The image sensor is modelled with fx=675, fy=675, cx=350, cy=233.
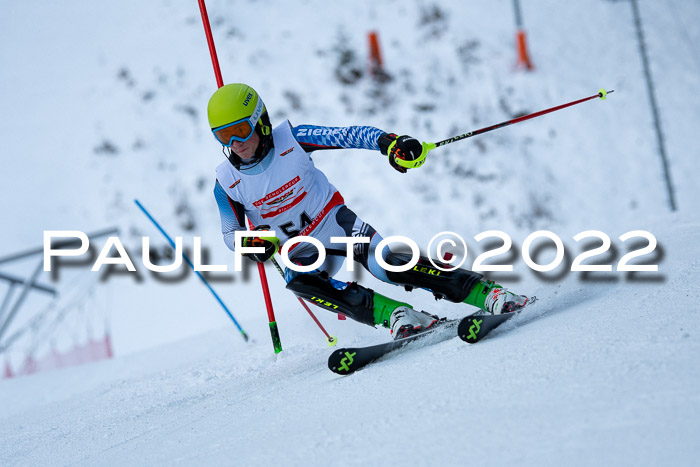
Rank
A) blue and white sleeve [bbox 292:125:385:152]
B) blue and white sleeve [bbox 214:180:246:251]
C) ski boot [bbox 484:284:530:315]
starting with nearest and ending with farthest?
ski boot [bbox 484:284:530:315] < blue and white sleeve [bbox 292:125:385:152] < blue and white sleeve [bbox 214:180:246:251]

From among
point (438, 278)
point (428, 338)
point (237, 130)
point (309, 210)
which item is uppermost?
point (237, 130)

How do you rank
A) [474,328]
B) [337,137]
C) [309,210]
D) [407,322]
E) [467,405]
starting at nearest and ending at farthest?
[467,405] → [474,328] → [407,322] → [337,137] → [309,210]

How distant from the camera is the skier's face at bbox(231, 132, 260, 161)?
3.29 meters

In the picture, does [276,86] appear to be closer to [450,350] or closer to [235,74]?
[235,74]

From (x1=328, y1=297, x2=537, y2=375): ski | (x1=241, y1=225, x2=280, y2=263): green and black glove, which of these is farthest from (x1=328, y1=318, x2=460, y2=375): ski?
(x1=241, y1=225, x2=280, y2=263): green and black glove

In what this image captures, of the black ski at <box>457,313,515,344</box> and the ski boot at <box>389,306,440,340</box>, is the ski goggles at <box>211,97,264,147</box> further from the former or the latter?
the black ski at <box>457,313,515,344</box>

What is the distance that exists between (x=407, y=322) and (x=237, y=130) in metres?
1.24

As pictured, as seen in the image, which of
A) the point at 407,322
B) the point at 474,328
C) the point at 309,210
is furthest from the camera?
the point at 309,210

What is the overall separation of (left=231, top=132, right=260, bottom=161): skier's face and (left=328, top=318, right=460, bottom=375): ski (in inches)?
42.6

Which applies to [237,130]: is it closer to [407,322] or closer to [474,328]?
[407,322]

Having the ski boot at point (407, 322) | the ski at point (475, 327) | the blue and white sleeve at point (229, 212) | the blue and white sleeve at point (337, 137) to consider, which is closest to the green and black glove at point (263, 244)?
the blue and white sleeve at point (229, 212)

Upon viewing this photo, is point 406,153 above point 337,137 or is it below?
below

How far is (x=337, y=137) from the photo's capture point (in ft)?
11.2

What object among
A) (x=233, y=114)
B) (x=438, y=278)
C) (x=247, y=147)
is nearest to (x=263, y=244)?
(x=247, y=147)
